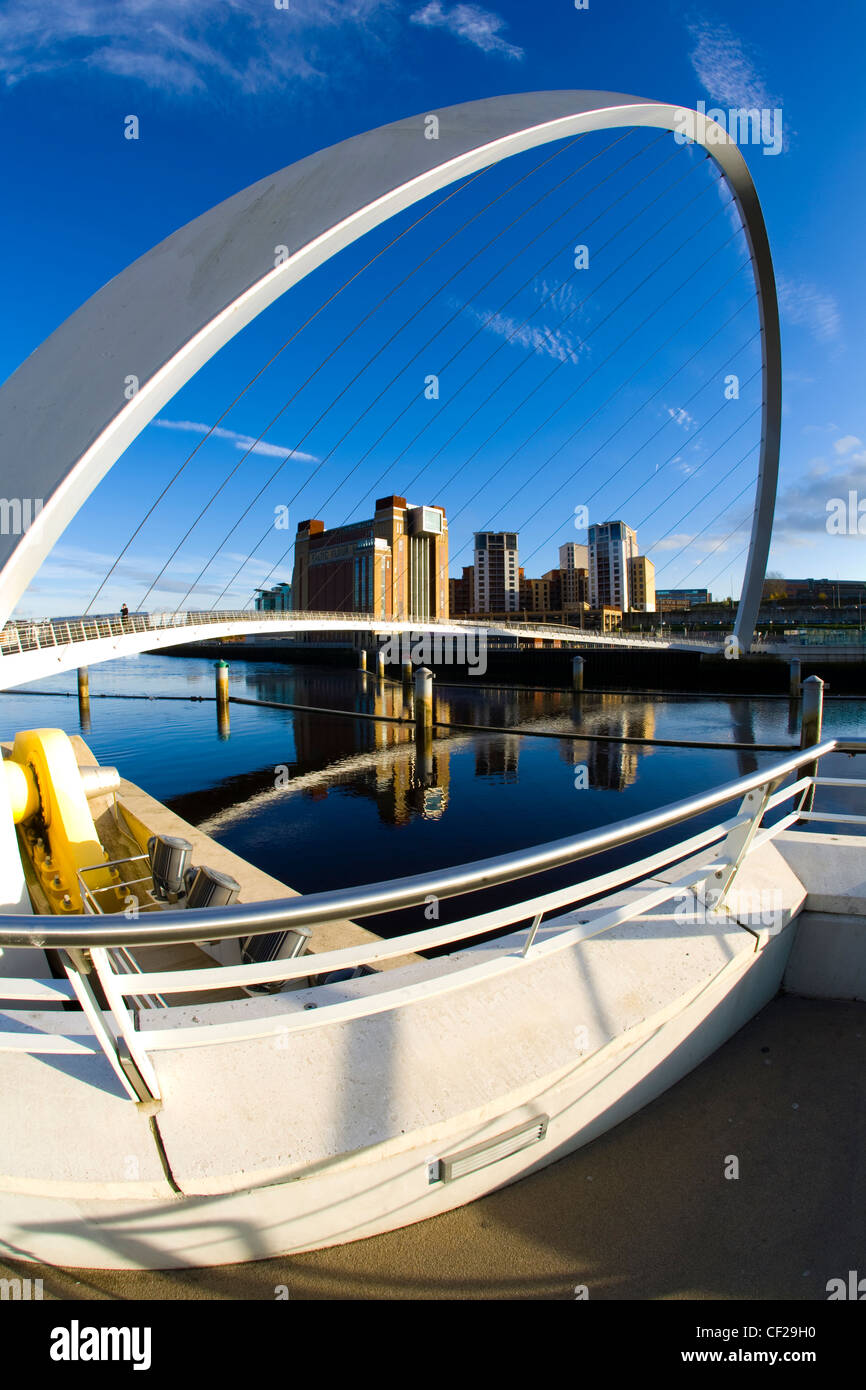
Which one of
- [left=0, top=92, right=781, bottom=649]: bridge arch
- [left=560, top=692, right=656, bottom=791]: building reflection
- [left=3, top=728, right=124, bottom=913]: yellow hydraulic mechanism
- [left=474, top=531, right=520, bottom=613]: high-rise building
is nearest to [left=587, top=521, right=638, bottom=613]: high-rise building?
[left=474, top=531, right=520, bottom=613]: high-rise building

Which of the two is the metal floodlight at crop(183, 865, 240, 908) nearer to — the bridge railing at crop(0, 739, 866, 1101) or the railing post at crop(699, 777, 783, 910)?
the bridge railing at crop(0, 739, 866, 1101)

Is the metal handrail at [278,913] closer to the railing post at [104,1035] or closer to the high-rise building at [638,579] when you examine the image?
the railing post at [104,1035]

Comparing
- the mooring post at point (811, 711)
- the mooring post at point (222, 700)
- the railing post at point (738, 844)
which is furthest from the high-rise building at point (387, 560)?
the railing post at point (738, 844)

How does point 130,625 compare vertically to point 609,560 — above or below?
below

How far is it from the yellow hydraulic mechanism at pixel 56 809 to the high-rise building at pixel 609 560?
10945 cm

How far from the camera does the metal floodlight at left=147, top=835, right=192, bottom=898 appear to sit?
4.67m

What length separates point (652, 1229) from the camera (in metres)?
1.61

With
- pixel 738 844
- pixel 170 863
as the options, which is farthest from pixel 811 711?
pixel 170 863

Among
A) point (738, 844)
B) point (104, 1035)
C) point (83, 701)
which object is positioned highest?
point (738, 844)

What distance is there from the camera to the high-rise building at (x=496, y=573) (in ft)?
383

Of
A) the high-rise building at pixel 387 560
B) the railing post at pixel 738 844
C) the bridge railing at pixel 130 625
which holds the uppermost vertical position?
the high-rise building at pixel 387 560

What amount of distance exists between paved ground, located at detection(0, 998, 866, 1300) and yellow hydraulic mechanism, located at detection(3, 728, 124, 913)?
3.14m

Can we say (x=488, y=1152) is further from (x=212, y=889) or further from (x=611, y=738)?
(x=611, y=738)

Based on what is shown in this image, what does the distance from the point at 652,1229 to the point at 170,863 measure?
4.00m
